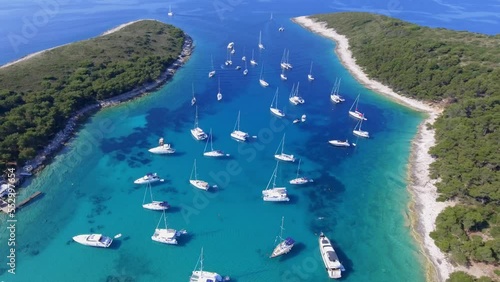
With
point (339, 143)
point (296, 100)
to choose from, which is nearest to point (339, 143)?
point (339, 143)

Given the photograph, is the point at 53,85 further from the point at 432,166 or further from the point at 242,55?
the point at 432,166

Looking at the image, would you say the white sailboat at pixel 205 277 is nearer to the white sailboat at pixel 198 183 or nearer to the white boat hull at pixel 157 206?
the white boat hull at pixel 157 206

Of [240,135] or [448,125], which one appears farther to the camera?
[448,125]

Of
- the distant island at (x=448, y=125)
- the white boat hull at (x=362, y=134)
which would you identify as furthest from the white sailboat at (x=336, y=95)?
the white boat hull at (x=362, y=134)

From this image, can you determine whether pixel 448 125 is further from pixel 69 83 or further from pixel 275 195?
pixel 69 83

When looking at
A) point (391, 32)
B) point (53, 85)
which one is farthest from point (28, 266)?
point (391, 32)

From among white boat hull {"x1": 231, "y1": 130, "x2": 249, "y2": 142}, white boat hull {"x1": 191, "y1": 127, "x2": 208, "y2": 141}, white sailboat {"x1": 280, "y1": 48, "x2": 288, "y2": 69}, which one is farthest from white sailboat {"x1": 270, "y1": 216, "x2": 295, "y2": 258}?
white sailboat {"x1": 280, "y1": 48, "x2": 288, "y2": 69}
